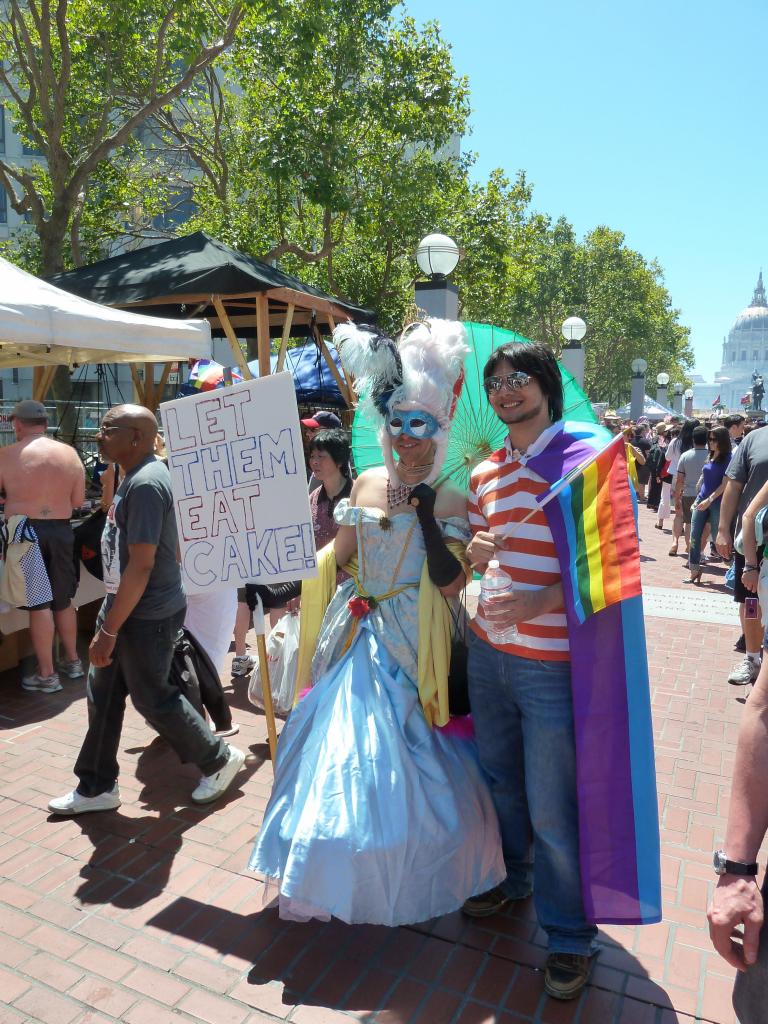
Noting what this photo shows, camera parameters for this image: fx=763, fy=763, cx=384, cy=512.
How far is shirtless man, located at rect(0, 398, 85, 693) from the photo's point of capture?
4.92 meters

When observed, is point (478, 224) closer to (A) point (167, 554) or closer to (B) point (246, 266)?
(B) point (246, 266)

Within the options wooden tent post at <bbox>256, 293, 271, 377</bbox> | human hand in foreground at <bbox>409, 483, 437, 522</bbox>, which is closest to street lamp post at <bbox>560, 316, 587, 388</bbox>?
wooden tent post at <bbox>256, 293, 271, 377</bbox>

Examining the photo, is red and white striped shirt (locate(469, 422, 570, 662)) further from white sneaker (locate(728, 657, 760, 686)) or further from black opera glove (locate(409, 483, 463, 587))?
white sneaker (locate(728, 657, 760, 686))

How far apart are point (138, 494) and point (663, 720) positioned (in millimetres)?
3468

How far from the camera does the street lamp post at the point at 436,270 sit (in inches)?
291

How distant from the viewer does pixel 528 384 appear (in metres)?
2.36

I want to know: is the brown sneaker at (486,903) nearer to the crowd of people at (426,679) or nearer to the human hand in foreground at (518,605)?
the crowd of people at (426,679)

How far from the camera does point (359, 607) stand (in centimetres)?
280

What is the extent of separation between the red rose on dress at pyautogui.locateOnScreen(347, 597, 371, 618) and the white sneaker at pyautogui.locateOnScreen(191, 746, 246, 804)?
134 cm

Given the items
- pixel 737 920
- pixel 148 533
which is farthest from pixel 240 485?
pixel 737 920

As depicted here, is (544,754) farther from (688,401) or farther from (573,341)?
(688,401)

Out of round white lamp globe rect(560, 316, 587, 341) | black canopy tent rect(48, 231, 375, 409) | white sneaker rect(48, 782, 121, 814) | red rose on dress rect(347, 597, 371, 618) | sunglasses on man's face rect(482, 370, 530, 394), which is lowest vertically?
white sneaker rect(48, 782, 121, 814)

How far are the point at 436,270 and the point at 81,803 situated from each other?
5788 millimetres

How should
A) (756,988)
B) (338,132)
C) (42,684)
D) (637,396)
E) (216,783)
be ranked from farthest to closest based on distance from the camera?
(637,396) → (338,132) → (42,684) → (216,783) → (756,988)
